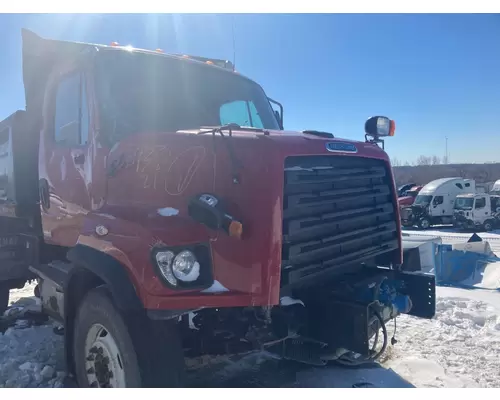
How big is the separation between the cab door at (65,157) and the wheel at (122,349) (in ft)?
2.92

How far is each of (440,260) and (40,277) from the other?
21.4 ft

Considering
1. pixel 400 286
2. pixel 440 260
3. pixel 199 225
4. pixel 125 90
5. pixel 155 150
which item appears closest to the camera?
pixel 199 225

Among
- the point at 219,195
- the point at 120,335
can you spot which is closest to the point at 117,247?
the point at 120,335

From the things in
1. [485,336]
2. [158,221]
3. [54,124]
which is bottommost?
→ [485,336]

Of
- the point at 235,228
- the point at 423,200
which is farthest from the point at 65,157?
the point at 423,200

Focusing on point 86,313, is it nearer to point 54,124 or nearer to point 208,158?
point 208,158

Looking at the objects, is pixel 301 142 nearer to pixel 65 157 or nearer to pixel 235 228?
pixel 235 228

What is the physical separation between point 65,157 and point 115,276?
62.2 inches

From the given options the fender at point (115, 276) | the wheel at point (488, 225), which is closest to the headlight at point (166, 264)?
the fender at point (115, 276)

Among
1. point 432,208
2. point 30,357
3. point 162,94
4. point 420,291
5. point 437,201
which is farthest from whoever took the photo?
point 437,201

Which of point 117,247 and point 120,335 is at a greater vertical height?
point 117,247

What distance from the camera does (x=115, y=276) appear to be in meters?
2.86

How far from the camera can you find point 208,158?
9.59ft

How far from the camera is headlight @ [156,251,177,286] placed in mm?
2705
